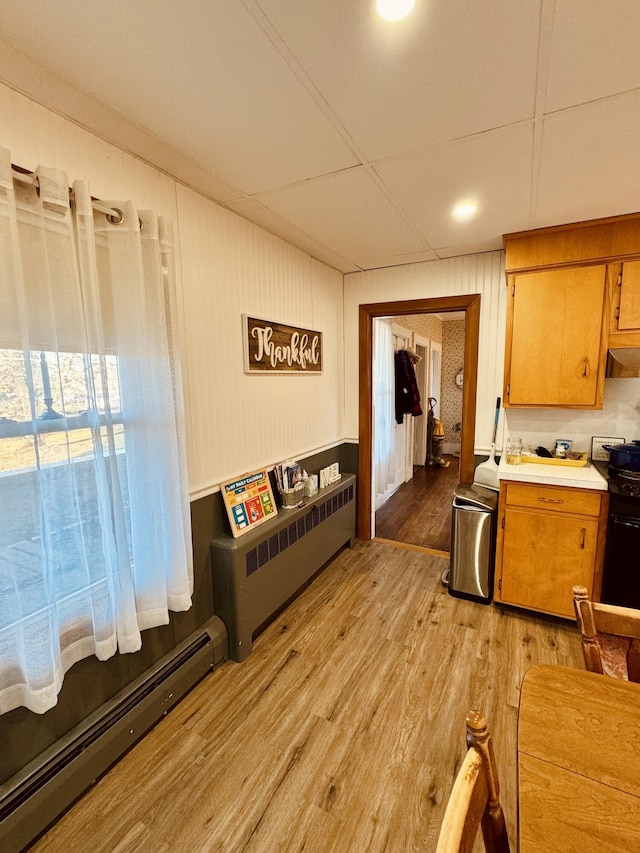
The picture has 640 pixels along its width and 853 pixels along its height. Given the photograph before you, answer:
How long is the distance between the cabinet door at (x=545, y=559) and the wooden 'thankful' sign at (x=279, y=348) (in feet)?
5.61

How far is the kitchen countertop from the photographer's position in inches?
86.0

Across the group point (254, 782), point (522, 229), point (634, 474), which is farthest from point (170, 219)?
point (634, 474)

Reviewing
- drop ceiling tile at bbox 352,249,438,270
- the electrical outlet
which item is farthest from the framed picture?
the electrical outlet

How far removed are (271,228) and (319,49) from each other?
4.47ft

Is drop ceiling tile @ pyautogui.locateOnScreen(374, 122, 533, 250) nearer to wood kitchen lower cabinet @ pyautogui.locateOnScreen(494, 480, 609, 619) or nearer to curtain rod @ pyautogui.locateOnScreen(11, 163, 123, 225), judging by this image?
curtain rod @ pyautogui.locateOnScreen(11, 163, 123, 225)

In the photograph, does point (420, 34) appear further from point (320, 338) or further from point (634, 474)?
point (634, 474)

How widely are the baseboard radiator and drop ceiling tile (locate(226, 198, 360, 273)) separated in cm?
225

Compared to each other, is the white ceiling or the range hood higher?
the white ceiling

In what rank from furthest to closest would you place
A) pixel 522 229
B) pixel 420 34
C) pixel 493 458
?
pixel 493 458
pixel 522 229
pixel 420 34

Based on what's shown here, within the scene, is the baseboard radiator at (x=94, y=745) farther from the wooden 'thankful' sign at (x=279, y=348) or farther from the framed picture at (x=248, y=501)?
the wooden 'thankful' sign at (x=279, y=348)

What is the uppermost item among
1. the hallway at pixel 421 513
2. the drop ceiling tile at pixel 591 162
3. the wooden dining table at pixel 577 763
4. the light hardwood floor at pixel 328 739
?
the drop ceiling tile at pixel 591 162

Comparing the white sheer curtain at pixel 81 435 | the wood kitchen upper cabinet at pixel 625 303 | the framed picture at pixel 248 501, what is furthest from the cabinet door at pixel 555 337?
the white sheer curtain at pixel 81 435

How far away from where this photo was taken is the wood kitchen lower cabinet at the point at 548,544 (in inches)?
87.4

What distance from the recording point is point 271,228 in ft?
7.77
